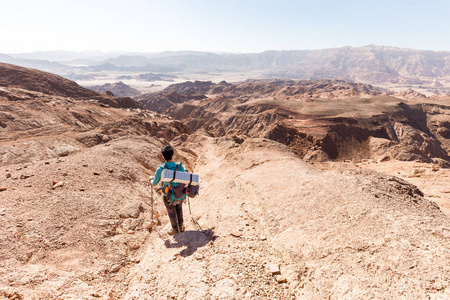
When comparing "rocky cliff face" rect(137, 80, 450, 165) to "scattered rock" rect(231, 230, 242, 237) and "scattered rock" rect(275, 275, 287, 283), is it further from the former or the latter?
"scattered rock" rect(275, 275, 287, 283)

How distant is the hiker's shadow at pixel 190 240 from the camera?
4.36 m

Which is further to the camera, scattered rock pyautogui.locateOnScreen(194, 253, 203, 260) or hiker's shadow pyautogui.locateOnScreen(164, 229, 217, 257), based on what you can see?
hiker's shadow pyautogui.locateOnScreen(164, 229, 217, 257)

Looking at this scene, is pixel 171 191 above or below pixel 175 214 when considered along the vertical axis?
above

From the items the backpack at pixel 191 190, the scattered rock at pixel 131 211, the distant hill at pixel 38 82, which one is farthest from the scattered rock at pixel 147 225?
the distant hill at pixel 38 82

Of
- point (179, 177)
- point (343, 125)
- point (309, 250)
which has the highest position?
point (179, 177)


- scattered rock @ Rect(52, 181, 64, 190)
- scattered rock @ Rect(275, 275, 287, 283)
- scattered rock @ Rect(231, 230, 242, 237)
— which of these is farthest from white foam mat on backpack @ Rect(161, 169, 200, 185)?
Answer: scattered rock @ Rect(52, 181, 64, 190)

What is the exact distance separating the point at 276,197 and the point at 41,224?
570 centimetres

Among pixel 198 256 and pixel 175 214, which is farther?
pixel 175 214

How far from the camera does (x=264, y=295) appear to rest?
319 cm

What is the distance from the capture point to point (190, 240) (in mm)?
4691

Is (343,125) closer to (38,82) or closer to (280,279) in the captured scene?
(280,279)

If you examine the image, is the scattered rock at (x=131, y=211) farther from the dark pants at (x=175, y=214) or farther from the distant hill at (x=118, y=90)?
the distant hill at (x=118, y=90)

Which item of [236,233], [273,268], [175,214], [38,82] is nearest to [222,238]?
[236,233]

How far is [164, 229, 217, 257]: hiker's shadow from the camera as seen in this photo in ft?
14.3
